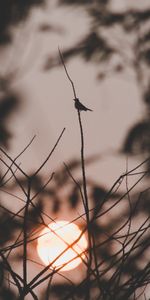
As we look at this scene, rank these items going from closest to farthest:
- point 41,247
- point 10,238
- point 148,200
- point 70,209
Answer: point 10,238
point 41,247
point 148,200
point 70,209

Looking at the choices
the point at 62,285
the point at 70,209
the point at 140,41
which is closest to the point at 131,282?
the point at 62,285

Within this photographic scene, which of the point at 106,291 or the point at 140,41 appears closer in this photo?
the point at 106,291

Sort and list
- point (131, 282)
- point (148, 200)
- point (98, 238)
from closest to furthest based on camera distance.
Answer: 1. point (131, 282)
2. point (98, 238)
3. point (148, 200)

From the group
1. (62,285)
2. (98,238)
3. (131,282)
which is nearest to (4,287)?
(131,282)

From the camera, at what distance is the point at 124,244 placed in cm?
156

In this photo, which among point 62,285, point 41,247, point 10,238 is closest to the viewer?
point 10,238

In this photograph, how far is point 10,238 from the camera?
2.23 m

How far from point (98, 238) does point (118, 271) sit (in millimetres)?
1314

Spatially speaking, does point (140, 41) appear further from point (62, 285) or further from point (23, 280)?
point (23, 280)

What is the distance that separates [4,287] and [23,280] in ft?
1.10

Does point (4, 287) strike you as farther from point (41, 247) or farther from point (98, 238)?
point (98, 238)

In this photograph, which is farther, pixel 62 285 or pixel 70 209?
pixel 70 209

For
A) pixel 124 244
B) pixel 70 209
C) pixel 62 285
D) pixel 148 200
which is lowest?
pixel 124 244

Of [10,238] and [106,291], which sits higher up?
[10,238]
